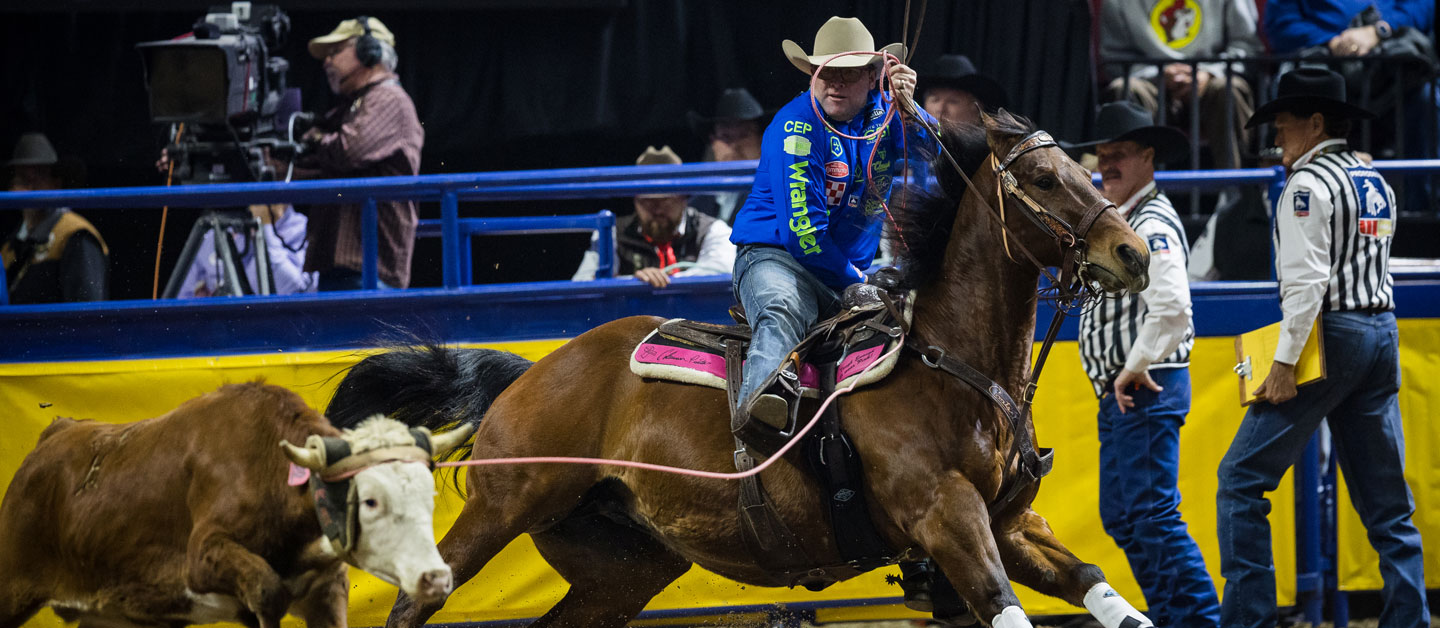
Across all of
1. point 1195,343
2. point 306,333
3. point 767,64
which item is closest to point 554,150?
point 767,64

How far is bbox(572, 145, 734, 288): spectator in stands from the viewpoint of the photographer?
24.2 feet

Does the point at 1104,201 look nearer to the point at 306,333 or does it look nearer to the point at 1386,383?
the point at 1386,383

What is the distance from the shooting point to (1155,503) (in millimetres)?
5984

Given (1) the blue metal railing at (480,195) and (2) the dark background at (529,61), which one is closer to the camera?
(1) the blue metal railing at (480,195)

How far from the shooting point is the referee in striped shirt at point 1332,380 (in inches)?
221

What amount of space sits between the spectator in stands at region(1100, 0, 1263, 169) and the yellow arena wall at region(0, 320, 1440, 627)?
224 centimetres

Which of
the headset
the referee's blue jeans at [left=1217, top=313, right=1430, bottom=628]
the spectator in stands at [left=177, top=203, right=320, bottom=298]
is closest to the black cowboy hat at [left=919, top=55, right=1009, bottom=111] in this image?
the referee's blue jeans at [left=1217, top=313, right=1430, bottom=628]

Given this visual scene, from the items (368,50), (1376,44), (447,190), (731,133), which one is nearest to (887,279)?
(447,190)

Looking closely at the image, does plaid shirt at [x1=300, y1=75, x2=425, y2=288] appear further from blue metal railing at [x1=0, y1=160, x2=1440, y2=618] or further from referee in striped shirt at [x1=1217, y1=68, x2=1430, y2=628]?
referee in striped shirt at [x1=1217, y1=68, x2=1430, y2=628]

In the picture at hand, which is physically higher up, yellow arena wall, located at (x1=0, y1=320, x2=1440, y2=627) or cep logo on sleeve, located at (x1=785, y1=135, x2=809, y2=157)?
cep logo on sleeve, located at (x1=785, y1=135, x2=809, y2=157)

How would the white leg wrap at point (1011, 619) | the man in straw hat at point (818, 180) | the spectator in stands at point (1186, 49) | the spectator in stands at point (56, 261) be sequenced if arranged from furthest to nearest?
the spectator in stands at point (1186, 49) < the spectator in stands at point (56, 261) < the man in straw hat at point (818, 180) < the white leg wrap at point (1011, 619)

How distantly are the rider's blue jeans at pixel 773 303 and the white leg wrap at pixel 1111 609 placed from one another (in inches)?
49.2

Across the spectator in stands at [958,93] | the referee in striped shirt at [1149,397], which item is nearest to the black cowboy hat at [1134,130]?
the referee in striped shirt at [1149,397]

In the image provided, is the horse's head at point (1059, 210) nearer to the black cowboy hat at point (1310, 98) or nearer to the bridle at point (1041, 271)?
the bridle at point (1041, 271)
